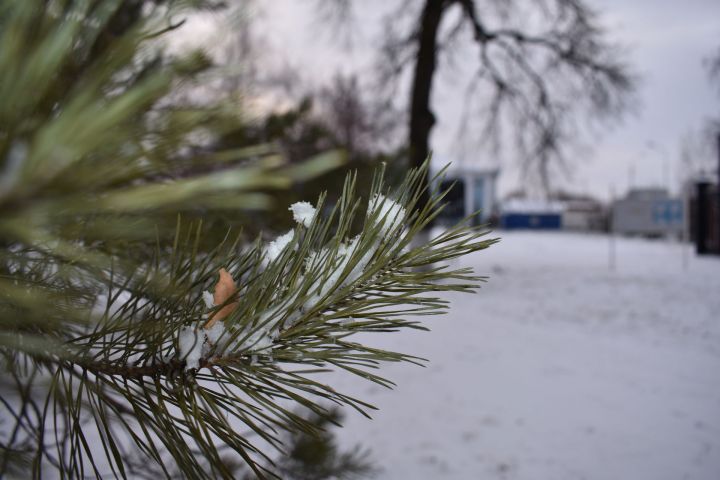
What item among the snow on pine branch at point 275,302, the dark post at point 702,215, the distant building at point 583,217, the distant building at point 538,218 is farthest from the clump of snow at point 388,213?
the distant building at point 538,218

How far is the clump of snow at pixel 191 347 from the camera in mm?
509

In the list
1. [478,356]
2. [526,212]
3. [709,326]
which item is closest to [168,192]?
[478,356]

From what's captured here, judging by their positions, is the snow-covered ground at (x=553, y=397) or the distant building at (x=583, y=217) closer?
the snow-covered ground at (x=553, y=397)

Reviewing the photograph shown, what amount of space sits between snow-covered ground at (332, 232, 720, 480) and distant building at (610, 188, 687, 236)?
8832mm

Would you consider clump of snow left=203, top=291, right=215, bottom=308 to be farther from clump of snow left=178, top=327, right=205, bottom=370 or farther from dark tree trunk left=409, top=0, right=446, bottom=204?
dark tree trunk left=409, top=0, right=446, bottom=204

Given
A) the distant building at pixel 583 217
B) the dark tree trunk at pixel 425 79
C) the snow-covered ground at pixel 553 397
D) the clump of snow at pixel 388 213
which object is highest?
the dark tree trunk at pixel 425 79

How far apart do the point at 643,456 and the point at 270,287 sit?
3396 mm

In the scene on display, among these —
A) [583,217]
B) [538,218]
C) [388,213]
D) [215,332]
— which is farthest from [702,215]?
[583,217]

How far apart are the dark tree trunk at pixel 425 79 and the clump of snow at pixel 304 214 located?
9.00 meters

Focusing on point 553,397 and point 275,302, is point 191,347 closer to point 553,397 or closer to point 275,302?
point 275,302

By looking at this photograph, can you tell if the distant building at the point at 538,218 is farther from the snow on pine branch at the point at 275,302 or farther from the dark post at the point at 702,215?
the snow on pine branch at the point at 275,302

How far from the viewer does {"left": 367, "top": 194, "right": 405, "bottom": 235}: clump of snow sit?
0.53 metres

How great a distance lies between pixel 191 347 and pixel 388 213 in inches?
9.3

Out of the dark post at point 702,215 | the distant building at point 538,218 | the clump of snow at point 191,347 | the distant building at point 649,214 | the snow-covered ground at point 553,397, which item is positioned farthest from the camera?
the distant building at point 538,218
